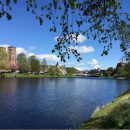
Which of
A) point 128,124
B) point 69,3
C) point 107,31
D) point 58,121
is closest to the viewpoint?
point 69,3

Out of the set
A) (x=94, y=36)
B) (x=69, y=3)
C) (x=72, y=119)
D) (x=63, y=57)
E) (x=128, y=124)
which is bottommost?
(x=72, y=119)

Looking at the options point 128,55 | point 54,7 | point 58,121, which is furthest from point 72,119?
point 54,7

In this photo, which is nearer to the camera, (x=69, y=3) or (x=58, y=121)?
(x=69, y=3)

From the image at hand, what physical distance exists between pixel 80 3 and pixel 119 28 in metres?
1.66

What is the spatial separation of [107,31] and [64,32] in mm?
2133

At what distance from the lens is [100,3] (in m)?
9.88

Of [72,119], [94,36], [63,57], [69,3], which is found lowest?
[72,119]

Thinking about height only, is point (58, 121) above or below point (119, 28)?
below

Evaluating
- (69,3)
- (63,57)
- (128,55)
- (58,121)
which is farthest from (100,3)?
(58,121)

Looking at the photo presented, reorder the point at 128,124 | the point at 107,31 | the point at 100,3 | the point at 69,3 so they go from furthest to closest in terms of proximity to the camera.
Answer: the point at 128,124
the point at 107,31
the point at 100,3
the point at 69,3

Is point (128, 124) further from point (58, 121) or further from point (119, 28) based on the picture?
point (58, 121)

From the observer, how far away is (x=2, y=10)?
27.1ft

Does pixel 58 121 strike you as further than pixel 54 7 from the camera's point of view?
Yes

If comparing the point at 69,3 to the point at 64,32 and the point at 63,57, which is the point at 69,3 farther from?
the point at 63,57
